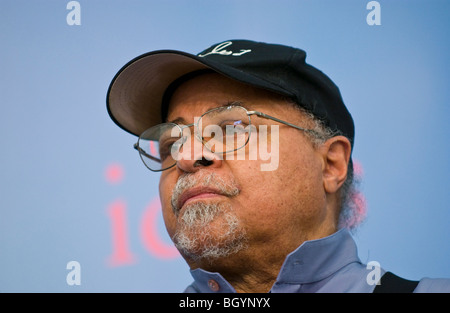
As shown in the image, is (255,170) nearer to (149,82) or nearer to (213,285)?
(213,285)

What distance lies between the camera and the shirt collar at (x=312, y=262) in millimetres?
1354

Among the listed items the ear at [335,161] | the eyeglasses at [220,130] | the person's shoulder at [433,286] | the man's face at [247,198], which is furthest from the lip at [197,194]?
the person's shoulder at [433,286]

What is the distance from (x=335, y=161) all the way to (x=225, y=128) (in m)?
0.37

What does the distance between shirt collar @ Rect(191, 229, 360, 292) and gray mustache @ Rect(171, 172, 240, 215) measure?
0.22 m

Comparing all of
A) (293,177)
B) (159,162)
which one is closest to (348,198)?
(293,177)

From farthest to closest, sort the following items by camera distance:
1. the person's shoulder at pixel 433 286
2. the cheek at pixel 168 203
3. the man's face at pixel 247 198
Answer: the cheek at pixel 168 203, the man's face at pixel 247 198, the person's shoulder at pixel 433 286

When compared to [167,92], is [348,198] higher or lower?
lower

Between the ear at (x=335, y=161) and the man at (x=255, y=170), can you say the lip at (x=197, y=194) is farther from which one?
the ear at (x=335, y=161)

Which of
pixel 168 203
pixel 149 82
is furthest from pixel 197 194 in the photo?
pixel 149 82

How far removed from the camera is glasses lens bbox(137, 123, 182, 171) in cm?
159

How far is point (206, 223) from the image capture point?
1370 millimetres

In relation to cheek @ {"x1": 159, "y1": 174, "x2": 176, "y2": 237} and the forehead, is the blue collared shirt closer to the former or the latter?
cheek @ {"x1": 159, "y1": 174, "x2": 176, "y2": 237}

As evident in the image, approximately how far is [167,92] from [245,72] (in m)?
0.35

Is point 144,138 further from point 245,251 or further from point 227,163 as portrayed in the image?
point 245,251
